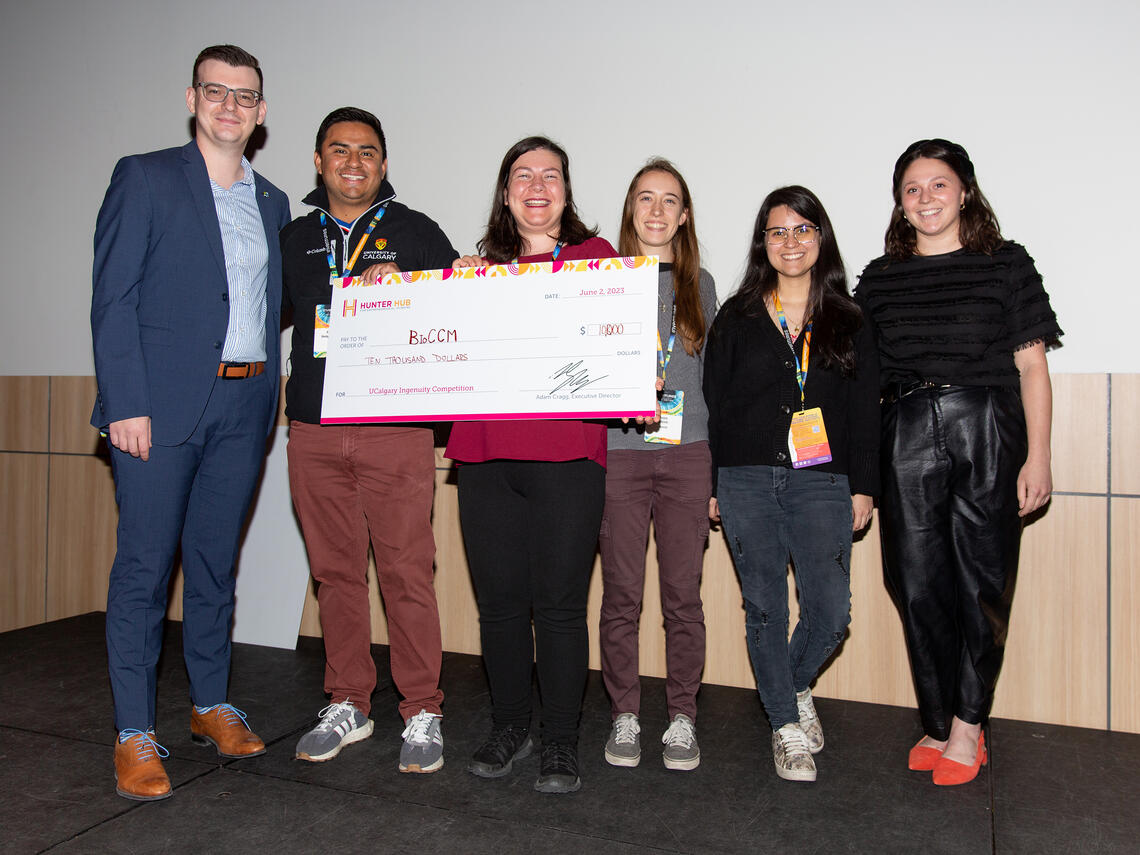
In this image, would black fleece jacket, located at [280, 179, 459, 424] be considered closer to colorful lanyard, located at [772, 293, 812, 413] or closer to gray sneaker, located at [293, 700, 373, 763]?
gray sneaker, located at [293, 700, 373, 763]

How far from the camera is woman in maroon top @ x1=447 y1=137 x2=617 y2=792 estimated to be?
212 cm

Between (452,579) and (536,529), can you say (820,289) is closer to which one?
(536,529)

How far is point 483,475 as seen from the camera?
7.16ft

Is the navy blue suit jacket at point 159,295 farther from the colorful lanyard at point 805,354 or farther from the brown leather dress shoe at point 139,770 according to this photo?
the colorful lanyard at point 805,354

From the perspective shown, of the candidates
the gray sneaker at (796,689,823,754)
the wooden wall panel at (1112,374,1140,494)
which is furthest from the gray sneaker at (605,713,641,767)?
the wooden wall panel at (1112,374,1140,494)

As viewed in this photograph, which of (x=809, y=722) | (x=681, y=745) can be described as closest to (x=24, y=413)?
(x=681, y=745)

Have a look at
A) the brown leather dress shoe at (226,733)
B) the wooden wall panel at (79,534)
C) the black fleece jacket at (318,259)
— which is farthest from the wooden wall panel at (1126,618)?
the wooden wall panel at (79,534)

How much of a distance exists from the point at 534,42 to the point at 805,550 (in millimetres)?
2353

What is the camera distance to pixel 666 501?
2363mm

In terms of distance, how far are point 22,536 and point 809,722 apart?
4060 mm

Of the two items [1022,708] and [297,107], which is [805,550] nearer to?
[1022,708]

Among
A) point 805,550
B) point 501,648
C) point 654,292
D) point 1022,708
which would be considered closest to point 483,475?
point 501,648

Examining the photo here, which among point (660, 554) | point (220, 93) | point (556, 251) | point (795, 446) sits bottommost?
point (660, 554)

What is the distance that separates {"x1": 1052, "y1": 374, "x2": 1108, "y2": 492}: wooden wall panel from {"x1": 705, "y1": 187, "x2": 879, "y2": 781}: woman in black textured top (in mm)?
908
